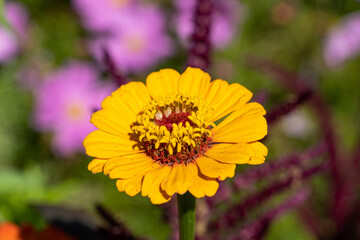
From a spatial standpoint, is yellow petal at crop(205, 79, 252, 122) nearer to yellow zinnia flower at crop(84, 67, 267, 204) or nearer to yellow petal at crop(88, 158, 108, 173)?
yellow zinnia flower at crop(84, 67, 267, 204)

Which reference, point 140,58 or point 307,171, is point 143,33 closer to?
point 140,58

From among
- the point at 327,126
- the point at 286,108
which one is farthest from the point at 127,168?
the point at 327,126

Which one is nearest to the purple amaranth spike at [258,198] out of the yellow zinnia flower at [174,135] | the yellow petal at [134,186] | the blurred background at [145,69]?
the yellow zinnia flower at [174,135]

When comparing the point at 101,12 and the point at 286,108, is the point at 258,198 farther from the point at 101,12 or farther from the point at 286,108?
the point at 101,12

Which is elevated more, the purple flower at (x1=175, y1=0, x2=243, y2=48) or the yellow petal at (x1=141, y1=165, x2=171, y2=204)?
the purple flower at (x1=175, y1=0, x2=243, y2=48)

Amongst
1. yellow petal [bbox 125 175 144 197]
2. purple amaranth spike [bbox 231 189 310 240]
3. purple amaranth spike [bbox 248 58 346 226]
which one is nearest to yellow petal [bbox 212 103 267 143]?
yellow petal [bbox 125 175 144 197]

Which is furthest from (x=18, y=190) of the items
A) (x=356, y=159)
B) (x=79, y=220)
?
(x=356, y=159)
